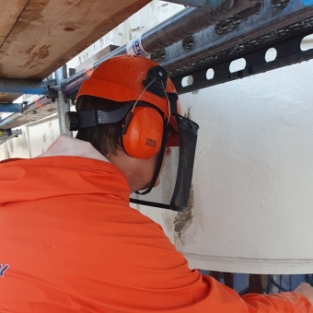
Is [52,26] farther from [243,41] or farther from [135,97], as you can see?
[243,41]

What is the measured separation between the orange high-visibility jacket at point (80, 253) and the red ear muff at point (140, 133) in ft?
0.46

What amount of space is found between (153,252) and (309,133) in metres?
1.01

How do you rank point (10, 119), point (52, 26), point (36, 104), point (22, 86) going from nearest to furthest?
point (52, 26) → point (22, 86) → point (36, 104) → point (10, 119)

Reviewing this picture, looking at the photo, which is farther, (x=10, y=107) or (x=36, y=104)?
(x=10, y=107)

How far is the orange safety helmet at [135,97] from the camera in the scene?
0.90 meters

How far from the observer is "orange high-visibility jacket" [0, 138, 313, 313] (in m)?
0.69

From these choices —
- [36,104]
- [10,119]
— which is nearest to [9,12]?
[36,104]

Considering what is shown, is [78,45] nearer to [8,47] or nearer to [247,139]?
[8,47]

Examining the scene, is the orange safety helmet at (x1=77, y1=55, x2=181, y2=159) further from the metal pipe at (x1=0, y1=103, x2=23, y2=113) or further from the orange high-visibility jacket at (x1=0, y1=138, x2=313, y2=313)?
the metal pipe at (x1=0, y1=103, x2=23, y2=113)

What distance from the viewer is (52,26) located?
3.26 feet

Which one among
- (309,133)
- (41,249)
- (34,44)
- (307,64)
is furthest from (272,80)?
(41,249)

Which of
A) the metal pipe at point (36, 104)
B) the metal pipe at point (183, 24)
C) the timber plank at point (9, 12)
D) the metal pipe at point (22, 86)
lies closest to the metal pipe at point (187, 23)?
the metal pipe at point (183, 24)

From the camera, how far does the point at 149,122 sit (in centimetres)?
92

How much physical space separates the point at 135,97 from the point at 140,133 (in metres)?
0.10
